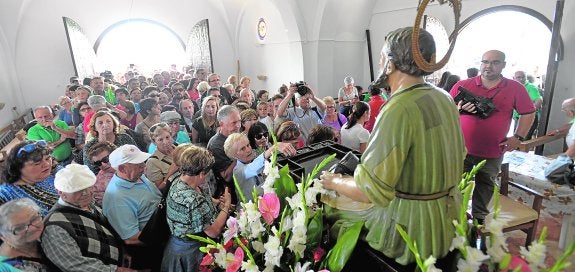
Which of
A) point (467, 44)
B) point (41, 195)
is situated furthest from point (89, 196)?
point (467, 44)

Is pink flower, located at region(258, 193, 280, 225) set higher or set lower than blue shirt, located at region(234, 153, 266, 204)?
higher

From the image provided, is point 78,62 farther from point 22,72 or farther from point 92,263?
point 92,263

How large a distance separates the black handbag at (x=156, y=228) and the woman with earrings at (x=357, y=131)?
1.99 meters

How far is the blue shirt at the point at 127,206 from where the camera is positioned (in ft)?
7.36

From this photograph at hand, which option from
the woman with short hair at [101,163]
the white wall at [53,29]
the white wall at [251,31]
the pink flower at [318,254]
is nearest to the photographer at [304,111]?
the woman with short hair at [101,163]

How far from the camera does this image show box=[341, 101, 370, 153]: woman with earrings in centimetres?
340

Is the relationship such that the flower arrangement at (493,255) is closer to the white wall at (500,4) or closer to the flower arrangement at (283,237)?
the flower arrangement at (283,237)

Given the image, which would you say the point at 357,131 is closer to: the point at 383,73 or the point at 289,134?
the point at 289,134

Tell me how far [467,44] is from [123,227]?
31.9 ft

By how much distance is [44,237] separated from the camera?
1777 mm

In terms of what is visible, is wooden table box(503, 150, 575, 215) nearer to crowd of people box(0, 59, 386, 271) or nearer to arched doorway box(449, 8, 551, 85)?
crowd of people box(0, 59, 386, 271)

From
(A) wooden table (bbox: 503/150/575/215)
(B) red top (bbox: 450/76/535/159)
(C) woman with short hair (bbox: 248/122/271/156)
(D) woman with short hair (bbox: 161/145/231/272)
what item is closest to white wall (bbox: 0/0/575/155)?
(A) wooden table (bbox: 503/150/575/215)

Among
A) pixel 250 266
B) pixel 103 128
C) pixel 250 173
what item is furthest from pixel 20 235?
pixel 103 128

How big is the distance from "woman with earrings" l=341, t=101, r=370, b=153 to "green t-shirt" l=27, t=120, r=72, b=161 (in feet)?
12.2
